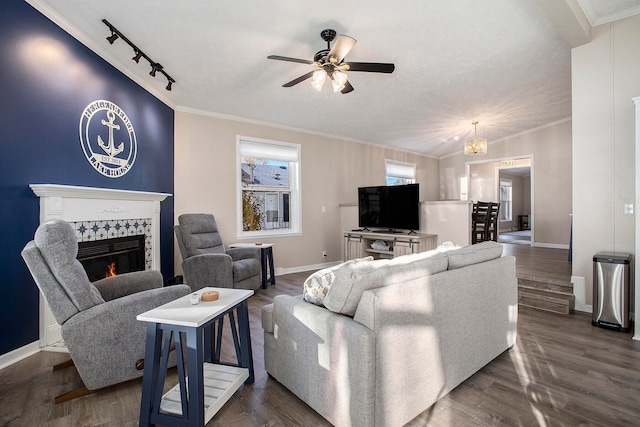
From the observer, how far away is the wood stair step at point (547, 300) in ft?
11.0

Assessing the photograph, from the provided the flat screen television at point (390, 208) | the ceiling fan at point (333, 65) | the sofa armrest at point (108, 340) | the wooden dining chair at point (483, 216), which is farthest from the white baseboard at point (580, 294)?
the sofa armrest at point (108, 340)

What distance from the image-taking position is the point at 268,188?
5.33 meters

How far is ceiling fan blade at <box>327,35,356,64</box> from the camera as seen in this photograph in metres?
2.43

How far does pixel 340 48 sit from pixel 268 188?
10.2 ft

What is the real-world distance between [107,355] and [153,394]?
0.51 metres

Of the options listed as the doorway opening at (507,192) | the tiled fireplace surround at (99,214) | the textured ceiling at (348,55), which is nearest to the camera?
the tiled fireplace surround at (99,214)

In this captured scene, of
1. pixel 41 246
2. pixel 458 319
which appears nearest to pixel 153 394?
pixel 41 246

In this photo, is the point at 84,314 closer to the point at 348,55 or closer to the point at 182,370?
the point at 182,370

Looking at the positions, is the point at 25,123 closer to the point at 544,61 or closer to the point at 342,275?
the point at 342,275

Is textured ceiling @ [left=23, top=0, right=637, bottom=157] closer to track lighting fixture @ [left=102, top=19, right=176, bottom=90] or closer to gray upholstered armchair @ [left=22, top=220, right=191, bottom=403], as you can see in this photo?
track lighting fixture @ [left=102, top=19, right=176, bottom=90]

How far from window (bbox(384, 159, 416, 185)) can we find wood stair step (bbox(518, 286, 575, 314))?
164 inches

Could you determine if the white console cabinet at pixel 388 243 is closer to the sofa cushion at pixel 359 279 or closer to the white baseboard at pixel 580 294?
the white baseboard at pixel 580 294

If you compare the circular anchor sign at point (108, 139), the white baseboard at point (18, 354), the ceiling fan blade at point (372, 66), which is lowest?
the white baseboard at point (18, 354)

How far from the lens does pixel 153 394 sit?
1620 millimetres
